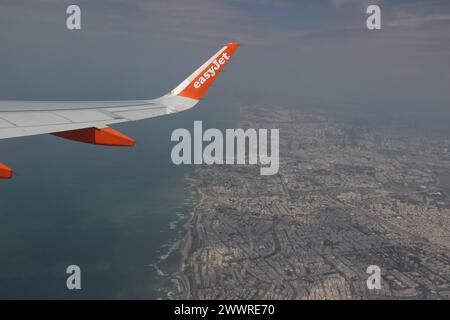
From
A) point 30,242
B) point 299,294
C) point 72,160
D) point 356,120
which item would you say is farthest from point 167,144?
point 356,120

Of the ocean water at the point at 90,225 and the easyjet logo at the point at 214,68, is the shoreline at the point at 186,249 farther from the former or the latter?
the easyjet logo at the point at 214,68

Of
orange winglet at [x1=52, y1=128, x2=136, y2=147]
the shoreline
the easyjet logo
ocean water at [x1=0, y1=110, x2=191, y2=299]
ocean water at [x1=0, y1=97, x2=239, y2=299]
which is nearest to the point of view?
orange winglet at [x1=52, y1=128, x2=136, y2=147]

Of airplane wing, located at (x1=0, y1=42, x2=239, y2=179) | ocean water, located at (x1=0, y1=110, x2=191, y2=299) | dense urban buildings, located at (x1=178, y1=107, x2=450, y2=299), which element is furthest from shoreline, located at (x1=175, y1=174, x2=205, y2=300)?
airplane wing, located at (x1=0, y1=42, x2=239, y2=179)

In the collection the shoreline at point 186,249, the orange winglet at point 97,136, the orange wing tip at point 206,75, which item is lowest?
the shoreline at point 186,249

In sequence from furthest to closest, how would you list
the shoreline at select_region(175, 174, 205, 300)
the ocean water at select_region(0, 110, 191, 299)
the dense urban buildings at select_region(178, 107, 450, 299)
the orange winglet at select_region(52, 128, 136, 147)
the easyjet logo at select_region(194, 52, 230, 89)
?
the dense urban buildings at select_region(178, 107, 450, 299), the ocean water at select_region(0, 110, 191, 299), the shoreline at select_region(175, 174, 205, 300), the easyjet logo at select_region(194, 52, 230, 89), the orange winglet at select_region(52, 128, 136, 147)

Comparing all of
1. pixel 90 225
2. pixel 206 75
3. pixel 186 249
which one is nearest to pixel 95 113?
pixel 206 75

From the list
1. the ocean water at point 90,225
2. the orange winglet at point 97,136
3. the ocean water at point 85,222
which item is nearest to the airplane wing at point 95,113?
the orange winglet at point 97,136

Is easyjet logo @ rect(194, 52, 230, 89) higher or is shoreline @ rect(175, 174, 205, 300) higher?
easyjet logo @ rect(194, 52, 230, 89)

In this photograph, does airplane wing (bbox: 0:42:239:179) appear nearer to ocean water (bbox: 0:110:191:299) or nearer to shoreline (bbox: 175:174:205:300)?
ocean water (bbox: 0:110:191:299)
